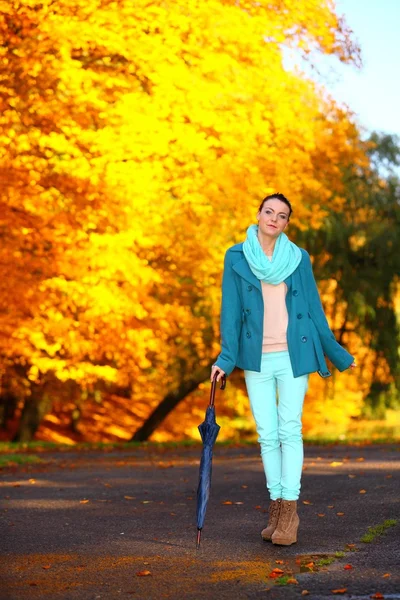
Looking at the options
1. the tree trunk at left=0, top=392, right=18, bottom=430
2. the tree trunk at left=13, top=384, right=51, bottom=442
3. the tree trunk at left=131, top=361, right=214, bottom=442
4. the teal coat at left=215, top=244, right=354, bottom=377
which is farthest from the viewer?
the tree trunk at left=0, top=392, right=18, bottom=430

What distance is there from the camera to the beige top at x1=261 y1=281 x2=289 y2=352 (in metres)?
6.20

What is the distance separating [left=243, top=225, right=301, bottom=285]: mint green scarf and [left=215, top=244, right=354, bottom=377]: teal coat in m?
0.06

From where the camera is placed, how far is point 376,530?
258 inches

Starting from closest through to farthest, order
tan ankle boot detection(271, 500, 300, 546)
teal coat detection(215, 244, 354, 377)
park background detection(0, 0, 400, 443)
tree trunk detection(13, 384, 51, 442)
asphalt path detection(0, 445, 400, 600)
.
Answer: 1. asphalt path detection(0, 445, 400, 600)
2. tan ankle boot detection(271, 500, 300, 546)
3. teal coat detection(215, 244, 354, 377)
4. park background detection(0, 0, 400, 443)
5. tree trunk detection(13, 384, 51, 442)

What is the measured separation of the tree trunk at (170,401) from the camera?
23719 mm

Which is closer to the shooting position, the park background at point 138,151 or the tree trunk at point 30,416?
the park background at point 138,151

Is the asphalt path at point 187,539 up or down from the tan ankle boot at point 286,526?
down

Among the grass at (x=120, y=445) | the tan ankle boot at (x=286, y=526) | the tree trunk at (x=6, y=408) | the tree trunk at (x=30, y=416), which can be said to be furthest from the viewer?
the tree trunk at (x=6, y=408)

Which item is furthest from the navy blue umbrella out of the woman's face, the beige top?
the woman's face

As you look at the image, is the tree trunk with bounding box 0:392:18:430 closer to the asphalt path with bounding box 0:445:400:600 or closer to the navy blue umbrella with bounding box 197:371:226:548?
the asphalt path with bounding box 0:445:400:600

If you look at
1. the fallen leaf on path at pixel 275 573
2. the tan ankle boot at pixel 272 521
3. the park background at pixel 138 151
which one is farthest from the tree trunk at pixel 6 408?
the fallen leaf on path at pixel 275 573

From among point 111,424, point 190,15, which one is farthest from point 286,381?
point 111,424

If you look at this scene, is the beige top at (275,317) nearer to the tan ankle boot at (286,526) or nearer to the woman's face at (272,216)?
the woman's face at (272,216)

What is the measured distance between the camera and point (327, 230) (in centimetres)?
2230
